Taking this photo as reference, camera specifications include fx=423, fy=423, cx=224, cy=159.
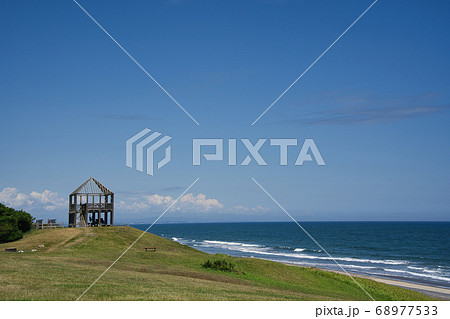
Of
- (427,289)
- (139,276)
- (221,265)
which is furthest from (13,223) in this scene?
(427,289)

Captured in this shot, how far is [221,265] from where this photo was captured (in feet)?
123

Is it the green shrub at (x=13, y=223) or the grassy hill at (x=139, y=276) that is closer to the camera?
the grassy hill at (x=139, y=276)

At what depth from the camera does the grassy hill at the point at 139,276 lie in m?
19.1

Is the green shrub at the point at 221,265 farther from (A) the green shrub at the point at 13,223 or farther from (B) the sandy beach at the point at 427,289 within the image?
(A) the green shrub at the point at 13,223

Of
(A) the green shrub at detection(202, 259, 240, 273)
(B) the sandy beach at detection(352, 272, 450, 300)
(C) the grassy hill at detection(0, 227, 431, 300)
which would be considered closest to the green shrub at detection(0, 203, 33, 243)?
(C) the grassy hill at detection(0, 227, 431, 300)

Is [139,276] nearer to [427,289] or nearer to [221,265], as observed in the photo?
[221,265]

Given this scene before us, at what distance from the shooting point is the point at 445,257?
8556 centimetres

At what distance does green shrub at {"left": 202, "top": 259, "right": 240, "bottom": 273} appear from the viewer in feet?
120

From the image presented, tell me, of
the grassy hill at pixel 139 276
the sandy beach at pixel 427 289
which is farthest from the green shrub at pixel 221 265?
the sandy beach at pixel 427 289

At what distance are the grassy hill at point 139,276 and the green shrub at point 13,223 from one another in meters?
1.40

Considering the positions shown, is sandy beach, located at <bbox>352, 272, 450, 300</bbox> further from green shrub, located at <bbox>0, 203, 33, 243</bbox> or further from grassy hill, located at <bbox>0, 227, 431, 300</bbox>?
green shrub, located at <bbox>0, 203, 33, 243</bbox>

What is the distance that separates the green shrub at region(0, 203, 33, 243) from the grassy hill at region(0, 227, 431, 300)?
1.40 m

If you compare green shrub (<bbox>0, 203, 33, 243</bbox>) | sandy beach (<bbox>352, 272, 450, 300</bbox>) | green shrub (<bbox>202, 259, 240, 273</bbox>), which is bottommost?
sandy beach (<bbox>352, 272, 450, 300</bbox>)

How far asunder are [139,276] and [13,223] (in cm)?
3079
